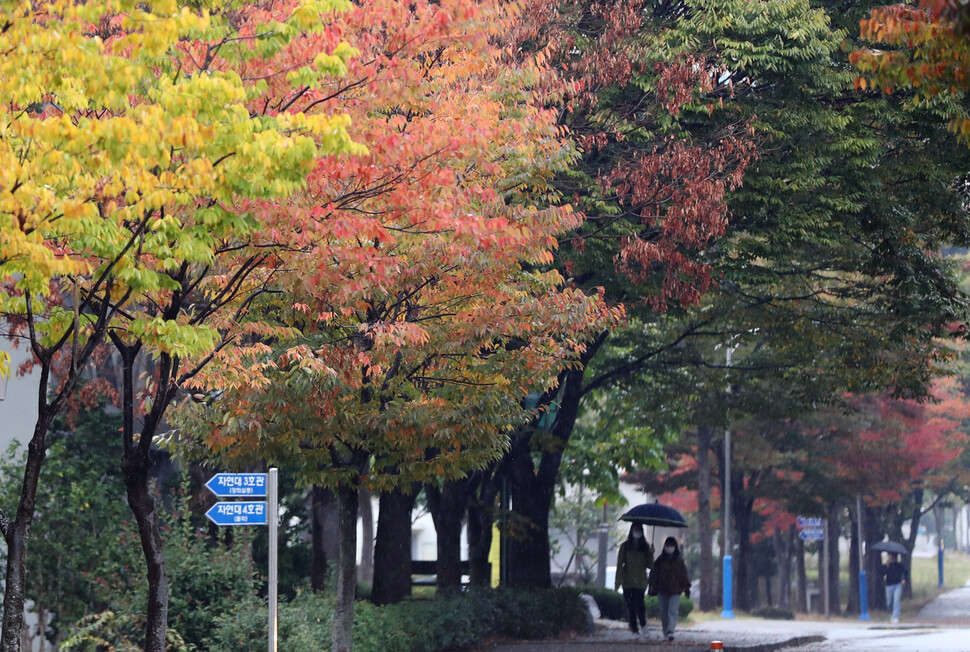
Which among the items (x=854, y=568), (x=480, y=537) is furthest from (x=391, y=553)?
(x=854, y=568)

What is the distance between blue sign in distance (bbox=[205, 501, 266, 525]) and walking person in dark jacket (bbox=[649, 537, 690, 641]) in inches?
392

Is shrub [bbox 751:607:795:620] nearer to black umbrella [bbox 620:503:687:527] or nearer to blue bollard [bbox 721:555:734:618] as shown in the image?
blue bollard [bbox 721:555:734:618]

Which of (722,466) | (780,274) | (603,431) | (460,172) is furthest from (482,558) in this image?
(722,466)

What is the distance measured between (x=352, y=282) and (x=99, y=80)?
11.4 feet

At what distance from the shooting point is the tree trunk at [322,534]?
20.8 metres

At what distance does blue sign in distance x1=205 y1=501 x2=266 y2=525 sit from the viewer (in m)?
11.4

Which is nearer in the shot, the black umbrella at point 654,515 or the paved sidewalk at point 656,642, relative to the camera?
the paved sidewalk at point 656,642

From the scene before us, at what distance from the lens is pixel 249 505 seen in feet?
37.9

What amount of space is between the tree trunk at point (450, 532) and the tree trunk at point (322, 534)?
200cm

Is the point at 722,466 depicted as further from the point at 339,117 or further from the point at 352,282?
the point at 339,117

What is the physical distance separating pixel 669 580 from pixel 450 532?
454 cm

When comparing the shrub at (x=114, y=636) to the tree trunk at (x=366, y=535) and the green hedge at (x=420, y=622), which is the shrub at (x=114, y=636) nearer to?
the green hedge at (x=420, y=622)

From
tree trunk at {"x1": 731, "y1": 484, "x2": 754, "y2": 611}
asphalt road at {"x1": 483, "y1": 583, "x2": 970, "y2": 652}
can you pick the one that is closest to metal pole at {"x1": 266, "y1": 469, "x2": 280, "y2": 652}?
asphalt road at {"x1": 483, "y1": 583, "x2": 970, "y2": 652}

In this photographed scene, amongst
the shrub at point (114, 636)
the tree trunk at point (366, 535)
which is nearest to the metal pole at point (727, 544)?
the tree trunk at point (366, 535)
